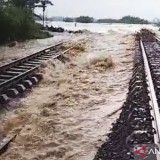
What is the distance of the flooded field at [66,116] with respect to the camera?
6.27 metres

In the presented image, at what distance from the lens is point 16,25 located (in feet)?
102

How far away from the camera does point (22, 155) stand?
6133mm

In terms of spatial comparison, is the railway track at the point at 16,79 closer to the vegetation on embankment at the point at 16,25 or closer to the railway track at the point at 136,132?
the railway track at the point at 136,132

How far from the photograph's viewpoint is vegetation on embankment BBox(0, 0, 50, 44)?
28391mm

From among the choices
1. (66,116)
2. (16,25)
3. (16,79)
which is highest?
(16,25)

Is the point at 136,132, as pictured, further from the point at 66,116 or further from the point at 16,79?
the point at 16,79

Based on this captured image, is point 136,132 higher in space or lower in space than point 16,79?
higher

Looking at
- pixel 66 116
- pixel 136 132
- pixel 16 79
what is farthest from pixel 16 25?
pixel 136 132

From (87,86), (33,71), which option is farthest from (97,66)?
(87,86)

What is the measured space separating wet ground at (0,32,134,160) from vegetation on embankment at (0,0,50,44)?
15.4m

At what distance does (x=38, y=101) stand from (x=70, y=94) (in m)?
0.83

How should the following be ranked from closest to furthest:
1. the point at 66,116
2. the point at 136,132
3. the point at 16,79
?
the point at 136,132 < the point at 66,116 < the point at 16,79

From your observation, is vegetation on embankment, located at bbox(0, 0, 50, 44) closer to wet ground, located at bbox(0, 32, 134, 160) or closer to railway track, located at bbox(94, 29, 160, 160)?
wet ground, located at bbox(0, 32, 134, 160)

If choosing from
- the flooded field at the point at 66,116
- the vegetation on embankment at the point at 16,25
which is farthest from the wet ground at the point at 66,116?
the vegetation on embankment at the point at 16,25
